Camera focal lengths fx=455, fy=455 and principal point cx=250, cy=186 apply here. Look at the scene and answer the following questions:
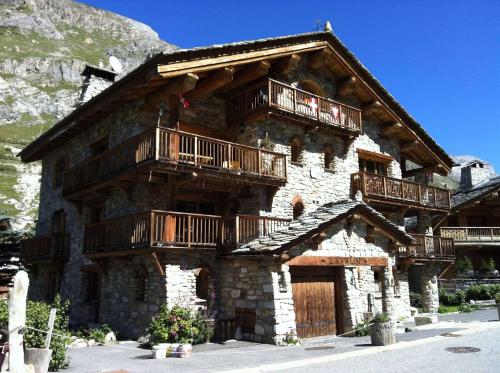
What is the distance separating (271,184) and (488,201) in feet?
87.1

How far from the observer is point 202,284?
52.7 ft

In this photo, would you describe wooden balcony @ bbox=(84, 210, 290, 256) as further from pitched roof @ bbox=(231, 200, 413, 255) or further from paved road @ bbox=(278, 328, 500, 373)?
paved road @ bbox=(278, 328, 500, 373)

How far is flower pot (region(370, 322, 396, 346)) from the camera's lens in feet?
41.7

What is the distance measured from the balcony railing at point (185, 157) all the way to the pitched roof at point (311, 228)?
2060mm

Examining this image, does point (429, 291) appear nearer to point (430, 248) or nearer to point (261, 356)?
point (430, 248)

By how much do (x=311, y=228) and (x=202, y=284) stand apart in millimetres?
4453

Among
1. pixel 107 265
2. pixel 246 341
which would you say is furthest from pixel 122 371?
pixel 107 265

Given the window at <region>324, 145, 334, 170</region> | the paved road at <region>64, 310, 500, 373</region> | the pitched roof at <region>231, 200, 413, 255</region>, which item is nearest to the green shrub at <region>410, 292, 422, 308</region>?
the pitched roof at <region>231, 200, 413, 255</region>

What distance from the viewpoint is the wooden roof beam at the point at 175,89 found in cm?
1503

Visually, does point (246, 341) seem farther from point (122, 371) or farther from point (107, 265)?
point (107, 265)

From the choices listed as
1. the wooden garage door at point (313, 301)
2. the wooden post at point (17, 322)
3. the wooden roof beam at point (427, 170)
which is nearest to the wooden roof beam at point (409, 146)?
the wooden roof beam at point (427, 170)

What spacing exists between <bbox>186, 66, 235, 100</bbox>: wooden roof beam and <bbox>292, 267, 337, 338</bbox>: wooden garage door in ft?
23.2

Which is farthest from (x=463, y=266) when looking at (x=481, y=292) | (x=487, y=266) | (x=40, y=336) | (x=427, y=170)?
(x=40, y=336)

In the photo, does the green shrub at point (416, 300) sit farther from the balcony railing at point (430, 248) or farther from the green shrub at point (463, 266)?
the green shrub at point (463, 266)
